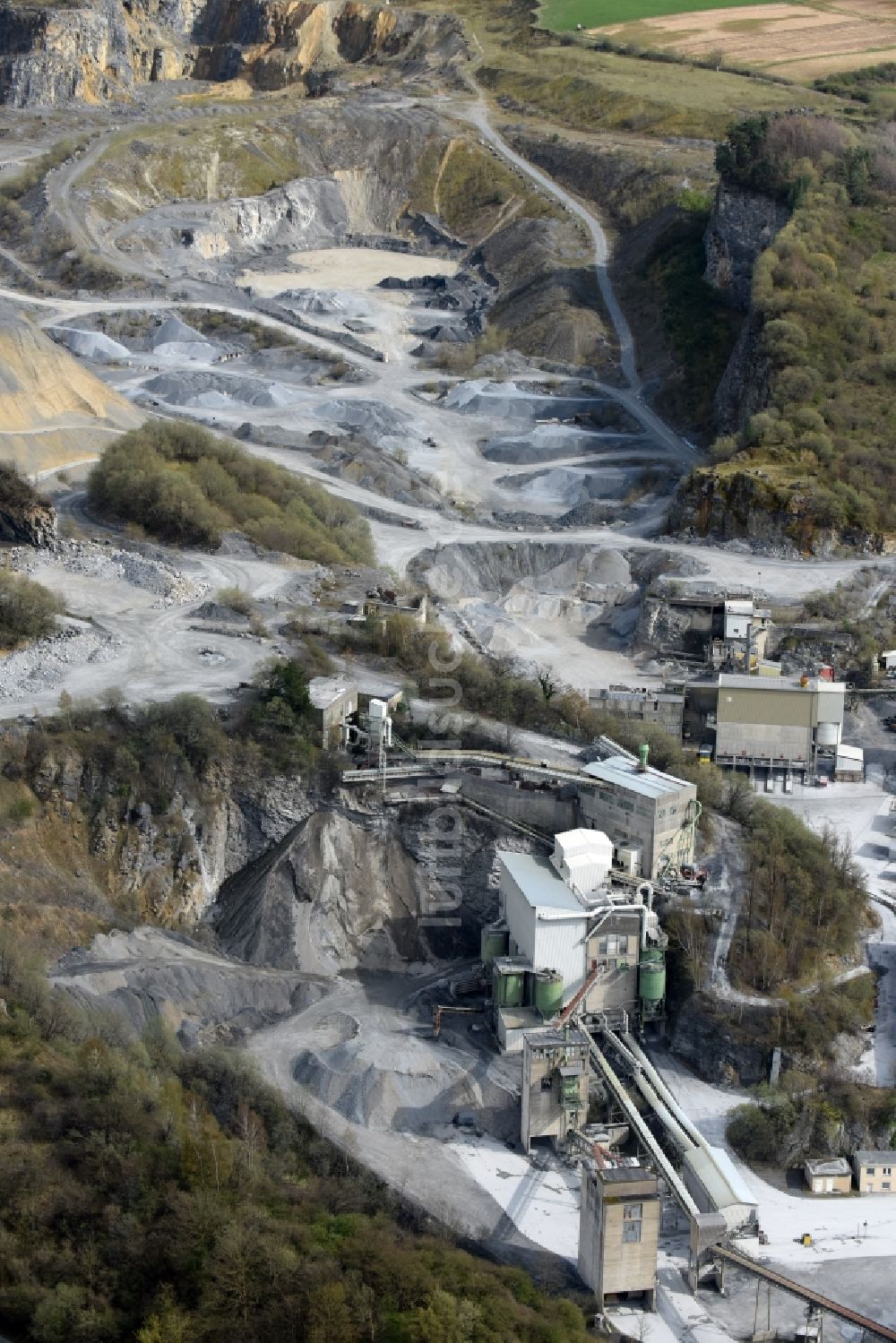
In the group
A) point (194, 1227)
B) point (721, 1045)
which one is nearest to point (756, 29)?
point (721, 1045)

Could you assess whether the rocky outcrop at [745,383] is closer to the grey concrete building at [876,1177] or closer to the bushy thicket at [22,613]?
the bushy thicket at [22,613]

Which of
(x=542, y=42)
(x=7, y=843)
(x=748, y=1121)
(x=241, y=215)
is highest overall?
(x=542, y=42)

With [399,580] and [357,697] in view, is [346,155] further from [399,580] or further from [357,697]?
[357,697]

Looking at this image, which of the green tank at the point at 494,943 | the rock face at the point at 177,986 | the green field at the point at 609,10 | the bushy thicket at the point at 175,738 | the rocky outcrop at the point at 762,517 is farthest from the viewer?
the green field at the point at 609,10

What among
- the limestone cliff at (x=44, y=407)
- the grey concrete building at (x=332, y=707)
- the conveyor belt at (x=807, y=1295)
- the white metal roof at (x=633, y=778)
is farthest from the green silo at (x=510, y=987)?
the limestone cliff at (x=44, y=407)

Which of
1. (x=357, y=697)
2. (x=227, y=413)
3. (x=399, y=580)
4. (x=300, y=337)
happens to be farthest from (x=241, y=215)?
(x=357, y=697)

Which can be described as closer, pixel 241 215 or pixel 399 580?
pixel 399 580
